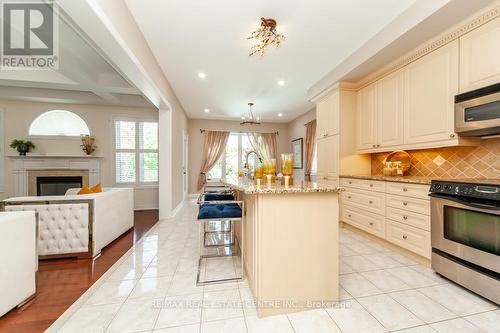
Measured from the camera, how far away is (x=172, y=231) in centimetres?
336

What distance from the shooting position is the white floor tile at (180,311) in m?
1.40

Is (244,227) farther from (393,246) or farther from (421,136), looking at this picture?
(421,136)

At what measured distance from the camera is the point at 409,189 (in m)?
2.27

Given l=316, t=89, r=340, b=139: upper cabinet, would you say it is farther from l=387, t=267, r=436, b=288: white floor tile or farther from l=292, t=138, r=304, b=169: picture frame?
l=292, t=138, r=304, b=169: picture frame

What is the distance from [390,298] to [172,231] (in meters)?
3.01

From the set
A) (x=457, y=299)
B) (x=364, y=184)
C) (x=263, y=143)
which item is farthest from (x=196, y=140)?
(x=457, y=299)

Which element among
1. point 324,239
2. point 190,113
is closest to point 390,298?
point 324,239

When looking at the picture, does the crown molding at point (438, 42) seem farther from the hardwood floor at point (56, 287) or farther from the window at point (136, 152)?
the window at point (136, 152)

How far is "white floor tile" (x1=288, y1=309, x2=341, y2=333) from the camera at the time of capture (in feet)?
4.36

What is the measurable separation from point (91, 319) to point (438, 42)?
411 centimetres

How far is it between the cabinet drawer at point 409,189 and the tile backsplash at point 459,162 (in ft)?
1.81

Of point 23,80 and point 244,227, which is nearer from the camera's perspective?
point 244,227

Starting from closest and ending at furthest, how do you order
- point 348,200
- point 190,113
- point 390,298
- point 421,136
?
point 390,298
point 421,136
point 348,200
point 190,113

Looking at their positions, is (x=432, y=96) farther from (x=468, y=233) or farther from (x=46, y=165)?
(x=46, y=165)
